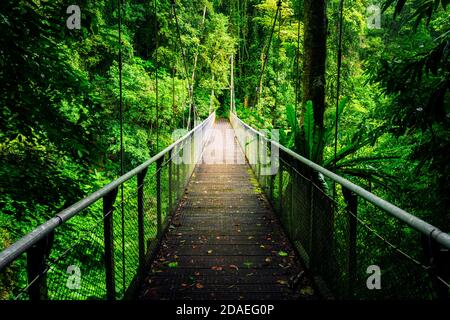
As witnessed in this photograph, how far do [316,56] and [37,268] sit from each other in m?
3.77

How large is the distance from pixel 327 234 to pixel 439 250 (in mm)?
1328

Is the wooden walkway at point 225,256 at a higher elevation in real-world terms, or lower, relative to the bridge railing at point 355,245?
lower

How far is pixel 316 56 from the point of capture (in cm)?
426

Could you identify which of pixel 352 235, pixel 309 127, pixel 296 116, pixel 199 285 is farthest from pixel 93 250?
pixel 296 116

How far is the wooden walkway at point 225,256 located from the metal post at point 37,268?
1301 mm

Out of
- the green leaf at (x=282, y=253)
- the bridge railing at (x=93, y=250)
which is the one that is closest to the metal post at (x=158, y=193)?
the bridge railing at (x=93, y=250)

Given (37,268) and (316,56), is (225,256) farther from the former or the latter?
(316,56)

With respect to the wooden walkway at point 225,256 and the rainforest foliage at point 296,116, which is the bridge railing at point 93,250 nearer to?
the wooden walkway at point 225,256

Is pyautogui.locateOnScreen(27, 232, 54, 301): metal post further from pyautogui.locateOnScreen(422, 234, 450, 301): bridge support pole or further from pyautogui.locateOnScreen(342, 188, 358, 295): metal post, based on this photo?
pyautogui.locateOnScreen(342, 188, 358, 295): metal post

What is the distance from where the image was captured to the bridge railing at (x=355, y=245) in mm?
1312

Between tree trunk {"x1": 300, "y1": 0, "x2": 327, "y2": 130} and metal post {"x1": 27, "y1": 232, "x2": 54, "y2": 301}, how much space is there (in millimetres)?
3395
